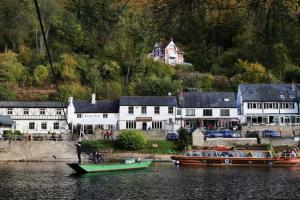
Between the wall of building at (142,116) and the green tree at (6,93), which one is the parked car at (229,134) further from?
the green tree at (6,93)

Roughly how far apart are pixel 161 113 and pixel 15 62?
31.2 m

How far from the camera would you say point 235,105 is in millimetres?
75750

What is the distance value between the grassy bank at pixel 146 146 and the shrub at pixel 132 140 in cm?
62

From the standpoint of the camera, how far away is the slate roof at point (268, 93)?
255ft

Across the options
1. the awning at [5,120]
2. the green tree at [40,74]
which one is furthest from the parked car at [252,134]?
the green tree at [40,74]

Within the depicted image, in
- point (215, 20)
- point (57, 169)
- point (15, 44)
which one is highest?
point (15, 44)

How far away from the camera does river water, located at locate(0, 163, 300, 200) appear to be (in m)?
31.5

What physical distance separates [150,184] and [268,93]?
45.4 m

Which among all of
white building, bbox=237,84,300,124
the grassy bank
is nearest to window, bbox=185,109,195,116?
white building, bbox=237,84,300,124

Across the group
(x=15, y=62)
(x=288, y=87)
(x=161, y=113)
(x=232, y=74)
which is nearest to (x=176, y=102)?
(x=161, y=113)

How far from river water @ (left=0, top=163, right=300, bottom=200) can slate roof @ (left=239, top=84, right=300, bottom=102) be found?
1204 inches

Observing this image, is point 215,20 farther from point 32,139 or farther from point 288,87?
point 288,87

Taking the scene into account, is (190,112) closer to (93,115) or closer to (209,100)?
(209,100)

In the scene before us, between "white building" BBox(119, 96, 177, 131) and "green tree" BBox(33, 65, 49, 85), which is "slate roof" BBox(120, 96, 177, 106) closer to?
"white building" BBox(119, 96, 177, 131)
